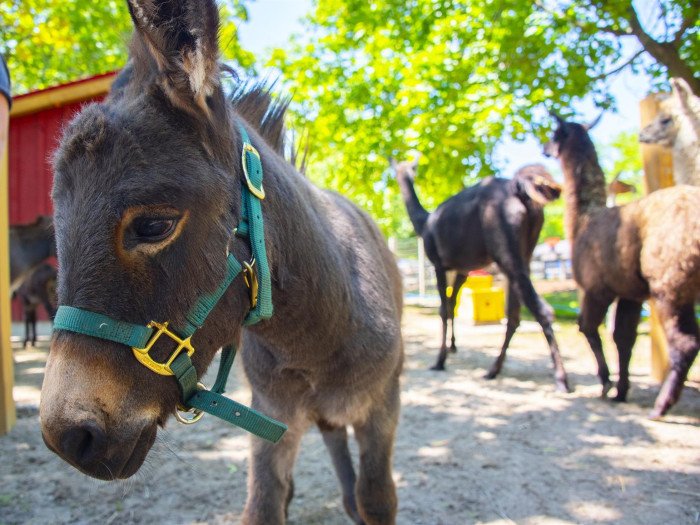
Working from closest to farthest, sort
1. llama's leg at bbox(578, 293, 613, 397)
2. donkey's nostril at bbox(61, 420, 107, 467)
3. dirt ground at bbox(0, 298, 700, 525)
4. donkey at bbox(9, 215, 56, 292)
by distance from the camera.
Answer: donkey's nostril at bbox(61, 420, 107, 467)
dirt ground at bbox(0, 298, 700, 525)
llama's leg at bbox(578, 293, 613, 397)
donkey at bbox(9, 215, 56, 292)

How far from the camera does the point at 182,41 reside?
4.46 ft

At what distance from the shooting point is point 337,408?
7.15 feet

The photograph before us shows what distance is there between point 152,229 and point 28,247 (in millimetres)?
8255

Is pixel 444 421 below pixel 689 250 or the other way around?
below

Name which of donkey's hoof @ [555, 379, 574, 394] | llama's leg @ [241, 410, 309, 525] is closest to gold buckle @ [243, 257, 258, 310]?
llama's leg @ [241, 410, 309, 525]

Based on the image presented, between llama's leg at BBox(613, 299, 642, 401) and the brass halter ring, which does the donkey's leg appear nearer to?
llama's leg at BBox(613, 299, 642, 401)

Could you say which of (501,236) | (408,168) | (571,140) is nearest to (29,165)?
(408,168)

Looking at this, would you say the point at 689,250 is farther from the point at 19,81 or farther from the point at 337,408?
the point at 19,81

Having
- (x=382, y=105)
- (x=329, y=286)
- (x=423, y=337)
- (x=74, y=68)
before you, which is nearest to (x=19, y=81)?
(x=74, y=68)

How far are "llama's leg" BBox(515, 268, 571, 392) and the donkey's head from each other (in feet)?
15.1

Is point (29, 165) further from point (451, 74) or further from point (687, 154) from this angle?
point (687, 154)

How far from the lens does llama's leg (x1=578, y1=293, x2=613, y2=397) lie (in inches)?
190

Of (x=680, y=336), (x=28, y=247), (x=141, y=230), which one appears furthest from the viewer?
(x=28, y=247)

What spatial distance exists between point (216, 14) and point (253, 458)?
188 centimetres
